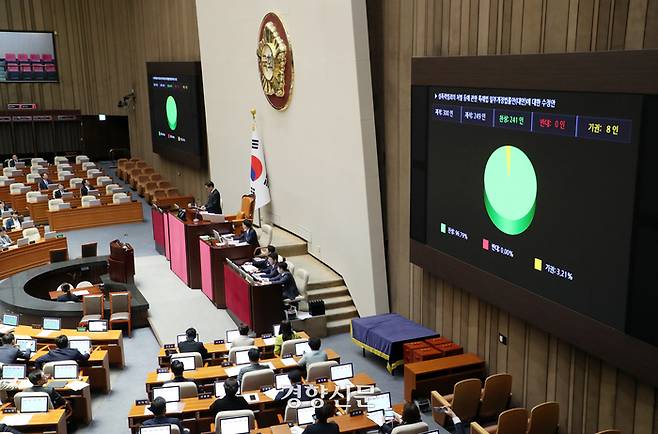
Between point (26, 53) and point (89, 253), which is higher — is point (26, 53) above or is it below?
above

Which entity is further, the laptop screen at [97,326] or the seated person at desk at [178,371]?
the laptop screen at [97,326]

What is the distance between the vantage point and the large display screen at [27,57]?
27.0m

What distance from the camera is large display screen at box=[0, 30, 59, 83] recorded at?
88.4 ft

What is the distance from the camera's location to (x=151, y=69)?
886 inches

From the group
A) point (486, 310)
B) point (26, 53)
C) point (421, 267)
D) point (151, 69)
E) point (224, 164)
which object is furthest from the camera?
point (26, 53)

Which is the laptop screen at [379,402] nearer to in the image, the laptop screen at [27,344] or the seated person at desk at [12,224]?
the laptop screen at [27,344]

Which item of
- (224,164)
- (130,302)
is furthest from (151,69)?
(130,302)

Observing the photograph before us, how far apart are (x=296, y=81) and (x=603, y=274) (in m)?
8.08

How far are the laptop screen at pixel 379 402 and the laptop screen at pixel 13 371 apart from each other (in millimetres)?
4557

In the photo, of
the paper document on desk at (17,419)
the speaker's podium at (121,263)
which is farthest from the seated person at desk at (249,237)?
the paper document on desk at (17,419)

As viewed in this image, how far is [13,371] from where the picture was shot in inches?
362

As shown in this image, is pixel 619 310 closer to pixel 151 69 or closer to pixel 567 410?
pixel 567 410

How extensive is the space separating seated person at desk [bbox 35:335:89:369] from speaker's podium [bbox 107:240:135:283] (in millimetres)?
4463

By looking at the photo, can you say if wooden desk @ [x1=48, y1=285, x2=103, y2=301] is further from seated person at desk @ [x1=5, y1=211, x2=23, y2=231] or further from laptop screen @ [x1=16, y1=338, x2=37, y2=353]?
seated person at desk @ [x1=5, y1=211, x2=23, y2=231]
